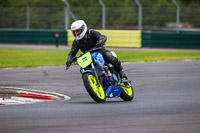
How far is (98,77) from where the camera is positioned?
34.4 feet

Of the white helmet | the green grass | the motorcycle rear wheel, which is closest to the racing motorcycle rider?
the white helmet

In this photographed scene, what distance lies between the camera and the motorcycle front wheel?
10.2 meters

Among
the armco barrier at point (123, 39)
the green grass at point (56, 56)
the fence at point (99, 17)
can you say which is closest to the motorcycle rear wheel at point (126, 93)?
the green grass at point (56, 56)

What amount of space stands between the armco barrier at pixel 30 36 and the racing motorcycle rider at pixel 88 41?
75.5 ft

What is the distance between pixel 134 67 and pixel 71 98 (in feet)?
26.2

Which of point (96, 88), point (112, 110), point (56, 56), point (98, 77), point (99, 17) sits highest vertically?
point (98, 77)

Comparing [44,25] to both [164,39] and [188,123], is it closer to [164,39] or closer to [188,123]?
[164,39]

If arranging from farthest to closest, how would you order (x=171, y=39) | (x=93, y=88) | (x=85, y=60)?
(x=171, y=39), (x=85, y=60), (x=93, y=88)

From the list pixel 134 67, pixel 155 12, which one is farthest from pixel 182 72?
pixel 155 12

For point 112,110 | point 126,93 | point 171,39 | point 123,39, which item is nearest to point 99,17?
point 123,39

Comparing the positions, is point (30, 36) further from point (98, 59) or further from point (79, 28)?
point (98, 59)

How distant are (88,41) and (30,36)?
2495cm

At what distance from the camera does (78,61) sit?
1044 centimetres

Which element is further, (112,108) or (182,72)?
(182,72)
